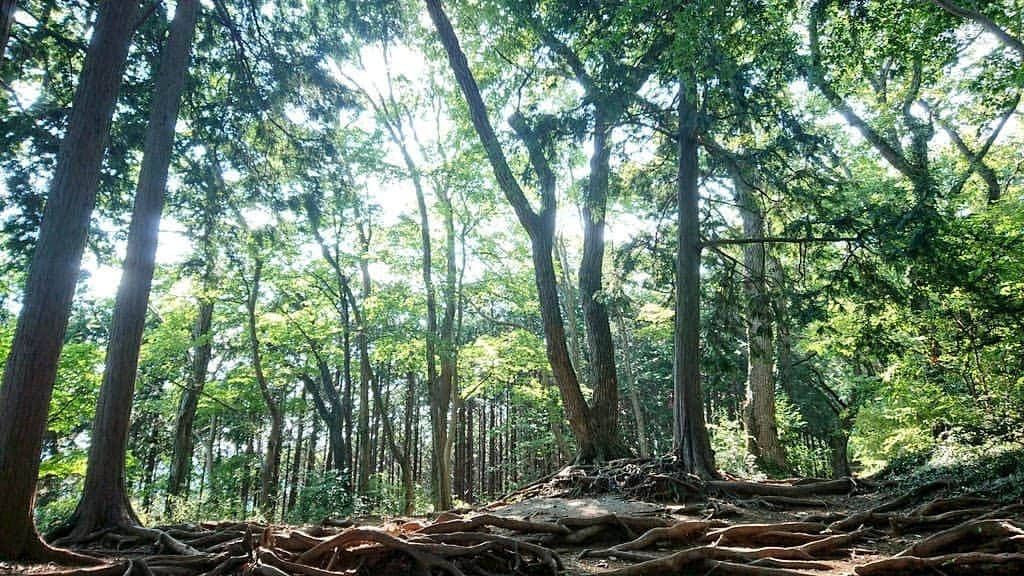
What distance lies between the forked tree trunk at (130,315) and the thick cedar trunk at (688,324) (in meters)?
6.60

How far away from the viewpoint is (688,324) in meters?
7.91

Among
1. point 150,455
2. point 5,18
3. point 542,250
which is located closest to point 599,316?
Result: point 542,250

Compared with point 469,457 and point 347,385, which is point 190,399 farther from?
point 469,457

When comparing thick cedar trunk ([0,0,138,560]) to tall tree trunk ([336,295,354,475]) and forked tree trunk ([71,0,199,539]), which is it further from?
tall tree trunk ([336,295,354,475])

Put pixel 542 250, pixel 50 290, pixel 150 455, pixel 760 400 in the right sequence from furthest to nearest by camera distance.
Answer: pixel 150 455 → pixel 760 400 → pixel 542 250 → pixel 50 290

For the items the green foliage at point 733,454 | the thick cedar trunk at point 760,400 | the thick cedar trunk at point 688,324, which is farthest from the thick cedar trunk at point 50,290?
the thick cedar trunk at point 760,400

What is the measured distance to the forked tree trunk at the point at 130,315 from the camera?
5.00 meters

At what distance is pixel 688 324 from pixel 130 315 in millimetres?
7149

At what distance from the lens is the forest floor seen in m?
3.59

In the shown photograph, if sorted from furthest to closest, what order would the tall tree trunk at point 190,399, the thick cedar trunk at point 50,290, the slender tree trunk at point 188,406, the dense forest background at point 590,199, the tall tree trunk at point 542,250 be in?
the slender tree trunk at point 188,406 → the tall tree trunk at point 190,399 → the tall tree trunk at point 542,250 → the dense forest background at point 590,199 → the thick cedar trunk at point 50,290

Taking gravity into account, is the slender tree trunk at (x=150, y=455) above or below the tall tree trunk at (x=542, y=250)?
below

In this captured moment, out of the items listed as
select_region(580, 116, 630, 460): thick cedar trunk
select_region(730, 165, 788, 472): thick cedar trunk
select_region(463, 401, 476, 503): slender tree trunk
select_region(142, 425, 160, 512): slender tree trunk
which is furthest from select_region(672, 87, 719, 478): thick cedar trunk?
select_region(142, 425, 160, 512): slender tree trunk

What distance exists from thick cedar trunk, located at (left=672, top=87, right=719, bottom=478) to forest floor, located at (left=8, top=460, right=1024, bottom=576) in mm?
774

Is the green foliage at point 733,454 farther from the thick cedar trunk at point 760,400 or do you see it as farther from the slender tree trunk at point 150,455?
the slender tree trunk at point 150,455
